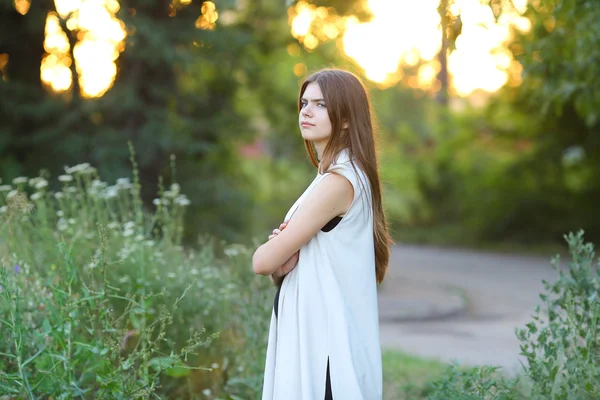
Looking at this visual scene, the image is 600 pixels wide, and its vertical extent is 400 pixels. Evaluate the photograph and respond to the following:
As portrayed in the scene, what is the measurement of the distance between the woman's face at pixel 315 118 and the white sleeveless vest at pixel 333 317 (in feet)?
0.35

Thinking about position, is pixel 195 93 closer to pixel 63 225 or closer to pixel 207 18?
pixel 207 18

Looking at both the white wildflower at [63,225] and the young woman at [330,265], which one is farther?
the white wildflower at [63,225]

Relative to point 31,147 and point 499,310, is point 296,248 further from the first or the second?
point 31,147

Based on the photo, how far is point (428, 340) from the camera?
859cm

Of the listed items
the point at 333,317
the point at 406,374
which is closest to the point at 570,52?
the point at 406,374

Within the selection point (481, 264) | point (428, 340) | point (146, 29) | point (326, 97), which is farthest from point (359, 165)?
point (481, 264)

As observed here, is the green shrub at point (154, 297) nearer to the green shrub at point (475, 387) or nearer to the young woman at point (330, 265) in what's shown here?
the green shrub at point (475, 387)

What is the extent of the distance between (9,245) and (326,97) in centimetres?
249

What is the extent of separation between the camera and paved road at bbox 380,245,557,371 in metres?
7.93

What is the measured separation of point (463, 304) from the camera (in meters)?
11.1

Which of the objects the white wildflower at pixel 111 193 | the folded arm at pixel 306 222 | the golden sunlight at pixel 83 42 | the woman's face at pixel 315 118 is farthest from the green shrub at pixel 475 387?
the golden sunlight at pixel 83 42

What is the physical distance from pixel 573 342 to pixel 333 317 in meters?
1.41

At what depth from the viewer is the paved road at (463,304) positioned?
312 inches

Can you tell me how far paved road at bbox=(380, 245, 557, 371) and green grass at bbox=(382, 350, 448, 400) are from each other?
1.29 feet
